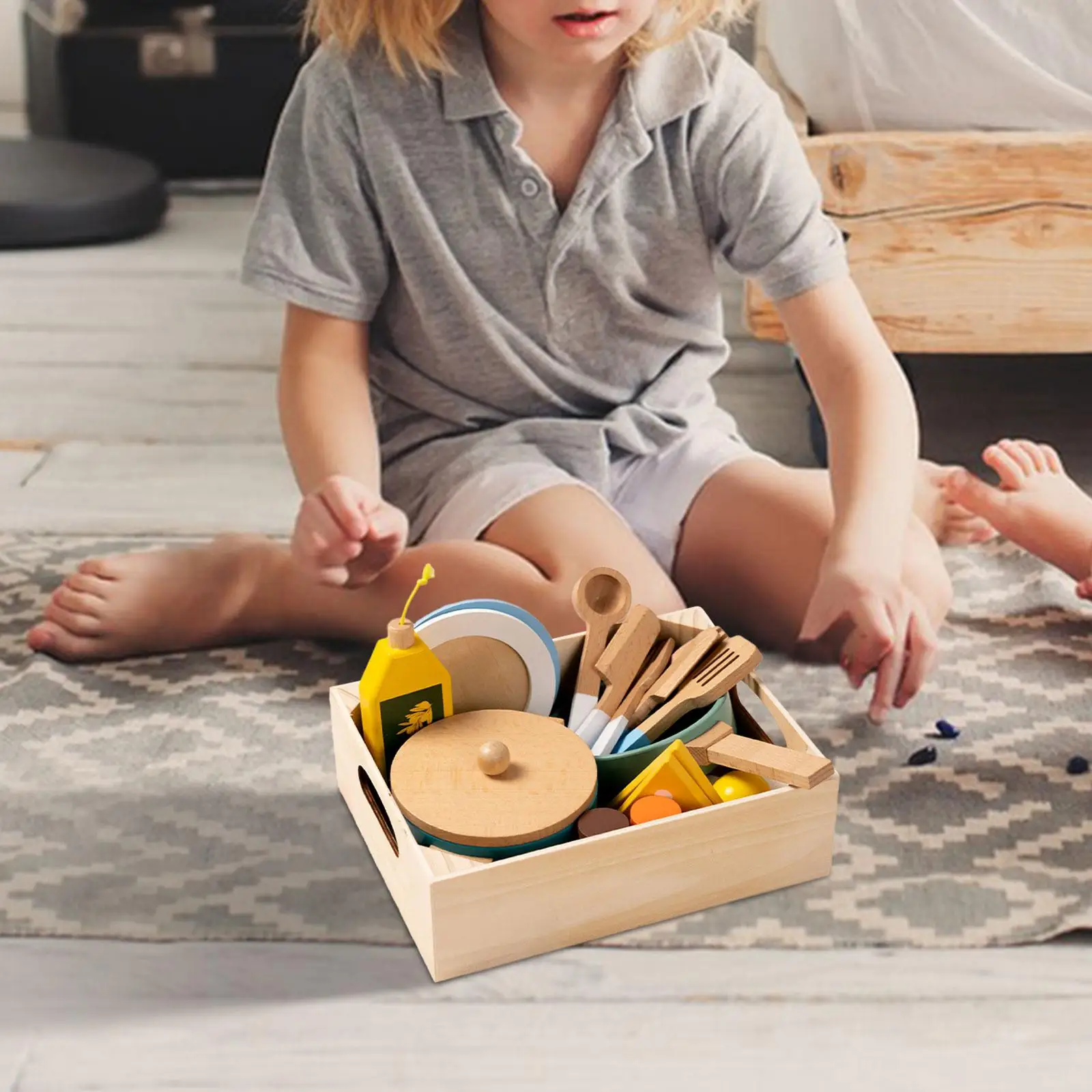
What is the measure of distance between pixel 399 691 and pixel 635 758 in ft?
0.43

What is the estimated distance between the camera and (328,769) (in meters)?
0.94

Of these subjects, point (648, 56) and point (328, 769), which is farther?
point (648, 56)

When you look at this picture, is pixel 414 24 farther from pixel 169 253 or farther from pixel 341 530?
pixel 169 253

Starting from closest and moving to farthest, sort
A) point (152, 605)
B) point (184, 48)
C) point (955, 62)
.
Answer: point (152, 605) < point (955, 62) < point (184, 48)

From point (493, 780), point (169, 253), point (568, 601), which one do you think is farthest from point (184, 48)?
point (493, 780)

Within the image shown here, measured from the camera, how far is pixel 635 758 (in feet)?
2.69

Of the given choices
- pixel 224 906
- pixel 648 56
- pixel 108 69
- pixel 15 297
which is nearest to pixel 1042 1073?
pixel 224 906

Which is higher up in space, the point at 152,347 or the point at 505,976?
the point at 505,976

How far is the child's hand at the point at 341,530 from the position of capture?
0.94 metres

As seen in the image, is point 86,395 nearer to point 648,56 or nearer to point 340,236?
point 340,236

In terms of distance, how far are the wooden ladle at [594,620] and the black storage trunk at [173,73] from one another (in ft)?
5.22

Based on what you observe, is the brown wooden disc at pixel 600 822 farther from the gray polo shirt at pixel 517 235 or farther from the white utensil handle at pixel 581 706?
the gray polo shirt at pixel 517 235

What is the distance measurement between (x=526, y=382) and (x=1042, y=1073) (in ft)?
1.92

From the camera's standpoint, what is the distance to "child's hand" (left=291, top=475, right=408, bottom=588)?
943mm
